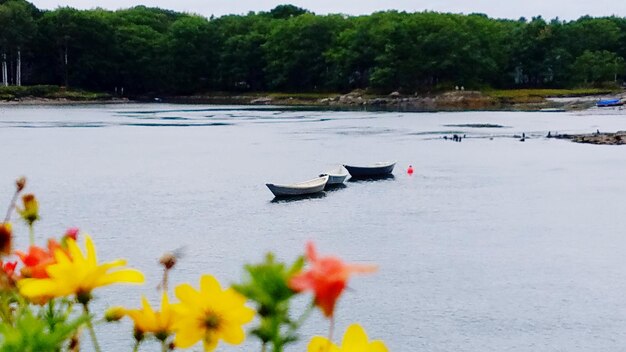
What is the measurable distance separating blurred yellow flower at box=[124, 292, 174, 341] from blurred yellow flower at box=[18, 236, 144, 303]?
10 centimetres

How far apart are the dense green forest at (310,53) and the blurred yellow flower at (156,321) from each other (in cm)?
7790

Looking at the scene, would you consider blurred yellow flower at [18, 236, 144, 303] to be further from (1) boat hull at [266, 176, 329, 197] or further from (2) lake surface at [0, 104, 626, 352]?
(1) boat hull at [266, 176, 329, 197]

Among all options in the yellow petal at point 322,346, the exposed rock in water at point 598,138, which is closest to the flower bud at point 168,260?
the yellow petal at point 322,346

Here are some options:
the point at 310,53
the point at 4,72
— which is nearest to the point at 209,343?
the point at 310,53

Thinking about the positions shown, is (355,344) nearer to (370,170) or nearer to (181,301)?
(181,301)

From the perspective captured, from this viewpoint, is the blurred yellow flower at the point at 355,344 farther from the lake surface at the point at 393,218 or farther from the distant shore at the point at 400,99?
the distant shore at the point at 400,99

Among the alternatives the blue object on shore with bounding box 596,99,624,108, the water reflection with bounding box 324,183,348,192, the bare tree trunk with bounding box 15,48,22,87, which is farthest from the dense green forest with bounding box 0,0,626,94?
the water reflection with bounding box 324,183,348,192

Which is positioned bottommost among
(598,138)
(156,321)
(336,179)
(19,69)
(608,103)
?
(336,179)

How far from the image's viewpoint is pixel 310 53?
279ft

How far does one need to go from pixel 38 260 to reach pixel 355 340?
64 centimetres

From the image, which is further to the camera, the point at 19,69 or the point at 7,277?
the point at 19,69

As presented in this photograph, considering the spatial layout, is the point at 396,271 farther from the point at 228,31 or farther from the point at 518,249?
the point at 228,31

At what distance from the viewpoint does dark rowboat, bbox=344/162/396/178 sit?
3009 cm

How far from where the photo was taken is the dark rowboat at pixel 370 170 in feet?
98.7
